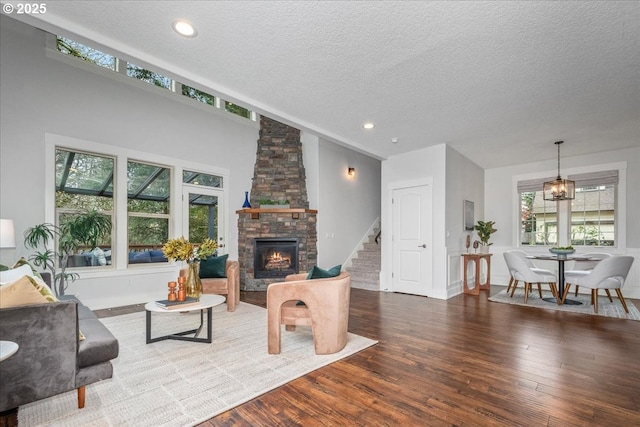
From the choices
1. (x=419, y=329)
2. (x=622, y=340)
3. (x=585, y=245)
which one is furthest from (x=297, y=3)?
(x=585, y=245)

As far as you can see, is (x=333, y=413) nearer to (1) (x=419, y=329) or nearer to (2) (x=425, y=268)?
(1) (x=419, y=329)

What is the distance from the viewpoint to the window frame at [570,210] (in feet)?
18.2

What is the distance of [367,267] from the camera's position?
6789 millimetres

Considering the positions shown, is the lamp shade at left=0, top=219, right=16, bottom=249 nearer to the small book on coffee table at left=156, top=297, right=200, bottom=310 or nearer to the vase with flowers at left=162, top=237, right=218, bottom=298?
the vase with flowers at left=162, top=237, right=218, bottom=298

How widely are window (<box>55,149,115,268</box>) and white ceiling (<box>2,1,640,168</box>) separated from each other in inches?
106

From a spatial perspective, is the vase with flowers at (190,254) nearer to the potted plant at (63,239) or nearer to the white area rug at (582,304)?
the potted plant at (63,239)

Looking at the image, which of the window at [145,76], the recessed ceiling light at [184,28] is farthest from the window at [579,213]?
the window at [145,76]

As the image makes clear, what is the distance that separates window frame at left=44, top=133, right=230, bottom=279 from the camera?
4129 millimetres

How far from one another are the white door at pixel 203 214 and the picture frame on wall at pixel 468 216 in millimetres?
4781

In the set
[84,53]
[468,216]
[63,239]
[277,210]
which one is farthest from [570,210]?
[84,53]

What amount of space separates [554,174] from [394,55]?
5549 millimetres

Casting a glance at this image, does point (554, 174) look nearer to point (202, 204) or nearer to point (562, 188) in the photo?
point (562, 188)

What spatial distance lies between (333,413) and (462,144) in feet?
15.5

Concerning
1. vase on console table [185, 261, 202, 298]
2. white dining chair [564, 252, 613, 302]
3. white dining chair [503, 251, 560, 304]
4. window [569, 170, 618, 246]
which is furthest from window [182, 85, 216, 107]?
window [569, 170, 618, 246]
